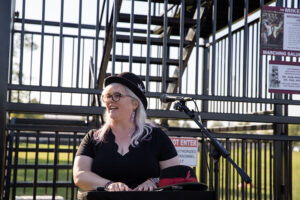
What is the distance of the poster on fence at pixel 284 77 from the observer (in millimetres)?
4220

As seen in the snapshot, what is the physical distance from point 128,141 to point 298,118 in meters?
2.21

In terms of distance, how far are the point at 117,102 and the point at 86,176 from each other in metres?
0.59

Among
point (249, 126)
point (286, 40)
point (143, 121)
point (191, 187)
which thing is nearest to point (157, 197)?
point (191, 187)

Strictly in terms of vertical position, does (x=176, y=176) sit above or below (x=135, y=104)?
below

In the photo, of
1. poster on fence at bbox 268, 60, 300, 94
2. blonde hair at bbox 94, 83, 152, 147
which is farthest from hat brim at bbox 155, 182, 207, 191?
poster on fence at bbox 268, 60, 300, 94

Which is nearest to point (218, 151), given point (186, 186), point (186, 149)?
point (186, 186)

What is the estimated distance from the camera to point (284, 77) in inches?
167

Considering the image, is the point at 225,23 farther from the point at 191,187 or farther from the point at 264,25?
the point at 191,187

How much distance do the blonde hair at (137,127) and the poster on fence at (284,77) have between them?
172cm

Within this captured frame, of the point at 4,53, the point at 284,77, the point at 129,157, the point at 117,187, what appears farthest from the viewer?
the point at 284,77

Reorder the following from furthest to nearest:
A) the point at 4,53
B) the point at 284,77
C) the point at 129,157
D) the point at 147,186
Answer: the point at 284,77 → the point at 4,53 → the point at 129,157 → the point at 147,186

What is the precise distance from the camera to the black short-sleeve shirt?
284cm

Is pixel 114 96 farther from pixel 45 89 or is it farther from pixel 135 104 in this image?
pixel 45 89

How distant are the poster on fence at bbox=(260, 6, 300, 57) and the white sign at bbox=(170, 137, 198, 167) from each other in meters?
1.29
